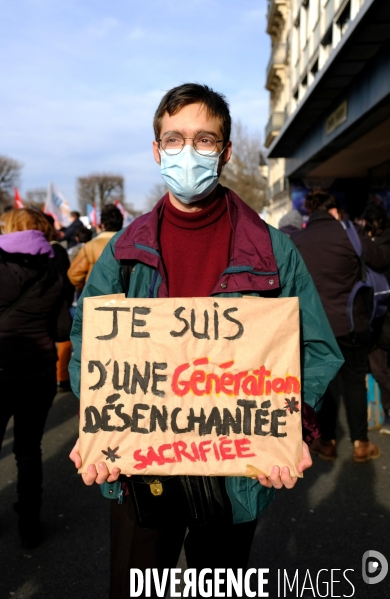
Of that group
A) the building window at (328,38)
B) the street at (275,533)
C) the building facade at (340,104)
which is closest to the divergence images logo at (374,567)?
the street at (275,533)

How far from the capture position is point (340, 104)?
30.3 feet

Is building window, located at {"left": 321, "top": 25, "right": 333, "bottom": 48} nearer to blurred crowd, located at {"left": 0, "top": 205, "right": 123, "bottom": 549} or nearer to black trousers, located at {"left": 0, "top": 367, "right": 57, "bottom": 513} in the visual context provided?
blurred crowd, located at {"left": 0, "top": 205, "right": 123, "bottom": 549}

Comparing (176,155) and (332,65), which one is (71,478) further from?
(332,65)

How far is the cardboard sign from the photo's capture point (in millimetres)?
1771

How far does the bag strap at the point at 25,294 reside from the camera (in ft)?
11.6

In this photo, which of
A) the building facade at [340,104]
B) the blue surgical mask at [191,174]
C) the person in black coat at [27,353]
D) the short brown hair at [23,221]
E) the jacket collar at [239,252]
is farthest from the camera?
the building facade at [340,104]

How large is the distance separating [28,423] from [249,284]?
7.33 ft

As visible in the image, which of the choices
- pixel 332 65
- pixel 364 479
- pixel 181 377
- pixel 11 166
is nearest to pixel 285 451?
pixel 181 377

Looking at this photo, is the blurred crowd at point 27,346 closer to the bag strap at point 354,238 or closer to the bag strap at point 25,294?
the bag strap at point 25,294

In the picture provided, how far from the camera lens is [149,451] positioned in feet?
5.93

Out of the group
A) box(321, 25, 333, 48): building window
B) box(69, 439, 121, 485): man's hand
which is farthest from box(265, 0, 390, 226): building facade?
box(69, 439, 121, 485): man's hand

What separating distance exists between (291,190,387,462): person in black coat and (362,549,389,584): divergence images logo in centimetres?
146

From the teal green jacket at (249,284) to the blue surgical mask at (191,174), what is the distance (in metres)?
0.13

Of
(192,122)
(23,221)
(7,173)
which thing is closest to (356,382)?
(23,221)
